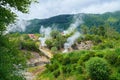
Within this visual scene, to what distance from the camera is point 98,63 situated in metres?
61.8

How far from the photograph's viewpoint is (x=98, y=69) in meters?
61.5

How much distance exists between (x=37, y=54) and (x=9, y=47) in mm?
127405

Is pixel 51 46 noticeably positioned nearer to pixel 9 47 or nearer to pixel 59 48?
pixel 59 48

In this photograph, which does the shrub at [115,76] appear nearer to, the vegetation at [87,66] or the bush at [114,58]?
the vegetation at [87,66]

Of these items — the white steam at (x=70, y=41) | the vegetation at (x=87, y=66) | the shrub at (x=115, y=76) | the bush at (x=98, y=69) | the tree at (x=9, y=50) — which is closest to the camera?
the tree at (x=9, y=50)

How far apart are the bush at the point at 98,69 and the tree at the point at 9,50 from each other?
34.8m

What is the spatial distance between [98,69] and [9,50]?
118ft

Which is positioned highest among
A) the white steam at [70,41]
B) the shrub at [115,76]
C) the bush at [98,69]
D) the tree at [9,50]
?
the tree at [9,50]

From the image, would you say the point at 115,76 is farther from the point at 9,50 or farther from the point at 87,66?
the point at 9,50

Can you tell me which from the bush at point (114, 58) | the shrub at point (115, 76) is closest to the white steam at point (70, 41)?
the bush at point (114, 58)

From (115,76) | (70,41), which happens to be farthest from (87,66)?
(70,41)

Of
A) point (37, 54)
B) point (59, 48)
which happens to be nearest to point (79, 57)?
point (37, 54)

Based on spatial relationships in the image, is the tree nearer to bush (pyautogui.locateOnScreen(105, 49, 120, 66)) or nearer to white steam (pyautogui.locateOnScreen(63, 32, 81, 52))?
bush (pyautogui.locateOnScreen(105, 49, 120, 66))

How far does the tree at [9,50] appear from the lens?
84.5ft
